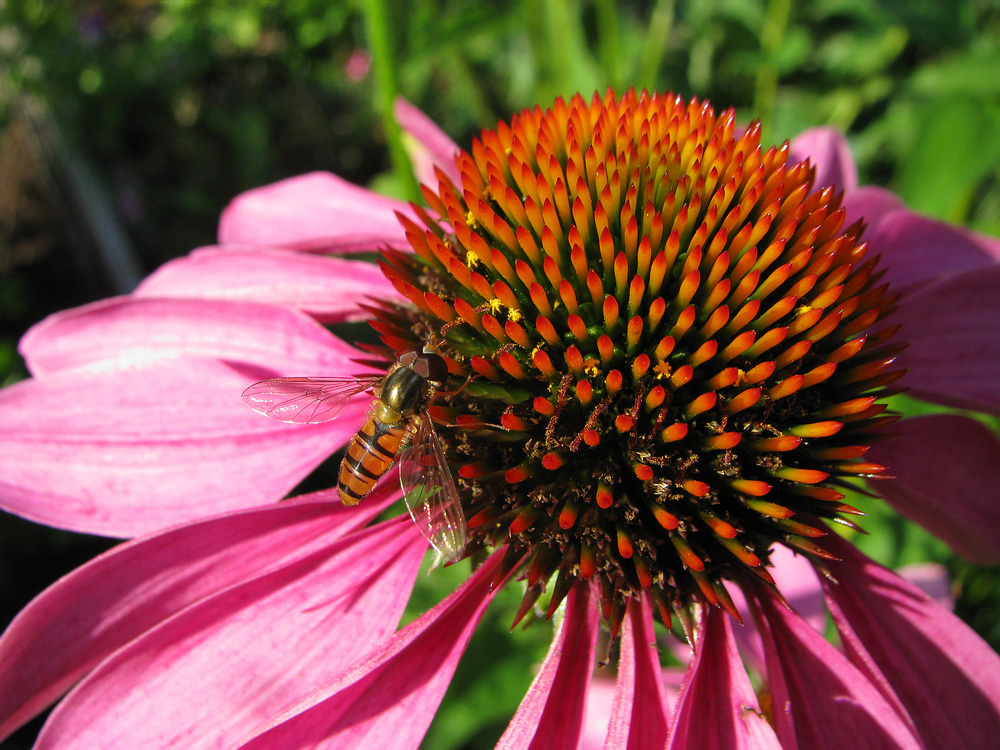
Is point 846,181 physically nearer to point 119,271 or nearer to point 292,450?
point 292,450

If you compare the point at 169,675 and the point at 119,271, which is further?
the point at 119,271

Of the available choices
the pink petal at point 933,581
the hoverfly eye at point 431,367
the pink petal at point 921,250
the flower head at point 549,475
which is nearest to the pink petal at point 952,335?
the flower head at point 549,475

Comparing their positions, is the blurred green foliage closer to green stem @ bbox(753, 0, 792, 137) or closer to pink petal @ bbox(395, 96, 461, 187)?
green stem @ bbox(753, 0, 792, 137)

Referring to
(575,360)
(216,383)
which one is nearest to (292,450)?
(216,383)

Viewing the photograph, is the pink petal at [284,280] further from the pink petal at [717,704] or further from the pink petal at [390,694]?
the pink petal at [717,704]

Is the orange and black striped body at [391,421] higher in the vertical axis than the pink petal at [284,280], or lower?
lower

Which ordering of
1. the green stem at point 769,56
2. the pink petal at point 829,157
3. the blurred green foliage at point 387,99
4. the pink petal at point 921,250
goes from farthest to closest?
1. the green stem at point 769,56
2. the blurred green foliage at point 387,99
3. the pink petal at point 829,157
4. the pink petal at point 921,250
